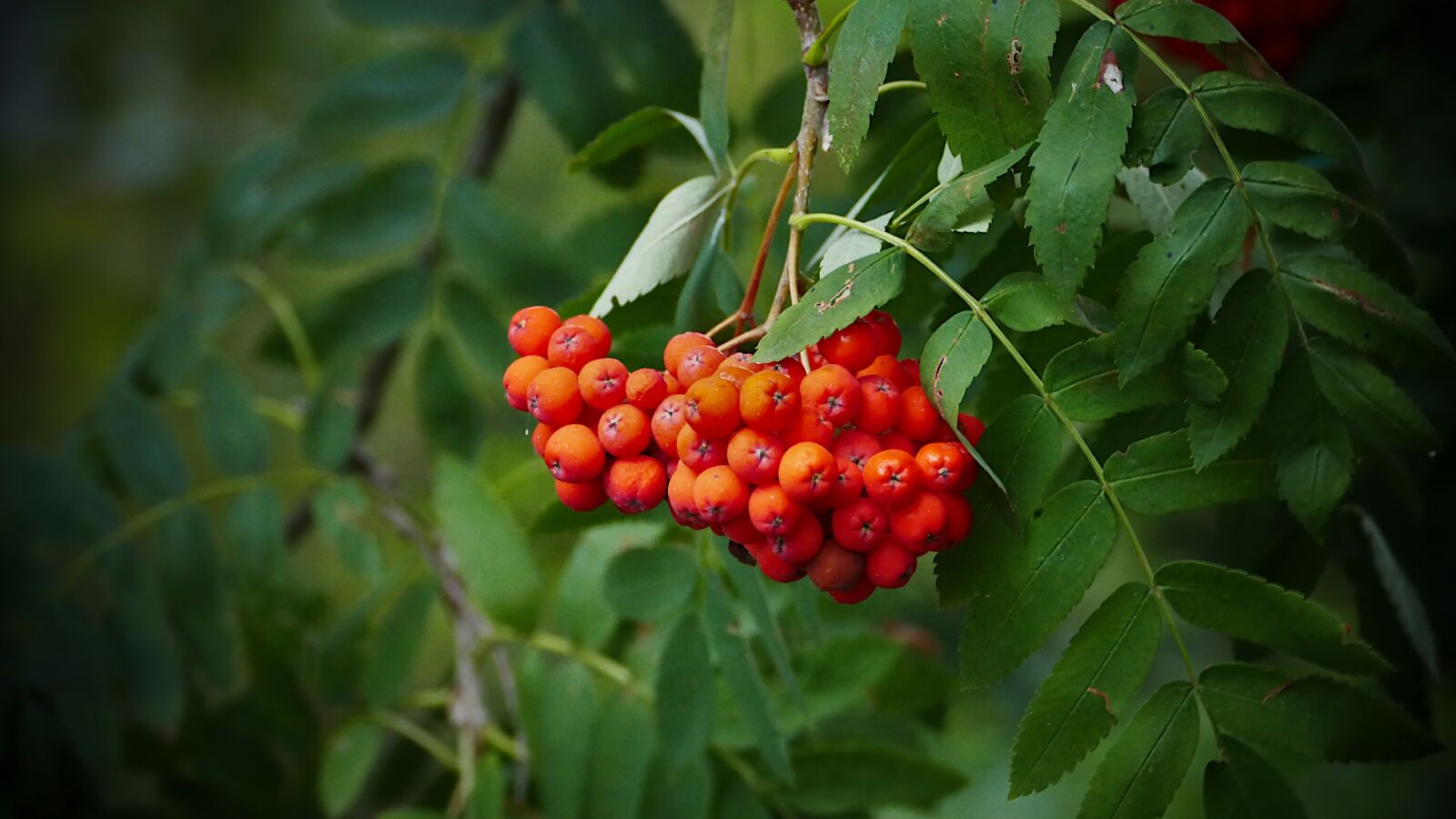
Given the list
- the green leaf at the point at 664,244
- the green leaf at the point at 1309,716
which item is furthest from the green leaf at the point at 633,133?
the green leaf at the point at 1309,716

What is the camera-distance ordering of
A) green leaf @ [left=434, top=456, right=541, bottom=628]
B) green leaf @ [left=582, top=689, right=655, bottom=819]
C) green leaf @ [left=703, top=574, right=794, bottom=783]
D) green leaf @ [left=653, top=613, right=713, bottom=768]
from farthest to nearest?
green leaf @ [left=434, top=456, right=541, bottom=628], green leaf @ [left=582, top=689, right=655, bottom=819], green leaf @ [left=653, top=613, right=713, bottom=768], green leaf @ [left=703, top=574, right=794, bottom=783]

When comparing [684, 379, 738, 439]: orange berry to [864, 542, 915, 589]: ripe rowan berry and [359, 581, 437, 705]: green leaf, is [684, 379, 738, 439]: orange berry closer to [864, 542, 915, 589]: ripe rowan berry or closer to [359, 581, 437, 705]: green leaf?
[864, 542, 915, 589]: ripe rowan berry

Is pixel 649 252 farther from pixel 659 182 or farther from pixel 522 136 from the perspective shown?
pixel 522 136

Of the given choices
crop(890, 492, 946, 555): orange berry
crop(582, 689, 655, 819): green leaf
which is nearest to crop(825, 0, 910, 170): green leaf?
crop(890, 492, 946, 555): orange berry

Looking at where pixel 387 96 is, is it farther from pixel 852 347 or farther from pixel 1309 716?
pixel 1309 716

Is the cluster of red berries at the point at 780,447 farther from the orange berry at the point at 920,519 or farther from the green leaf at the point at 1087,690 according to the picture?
the green leaf at the point at 1087,690

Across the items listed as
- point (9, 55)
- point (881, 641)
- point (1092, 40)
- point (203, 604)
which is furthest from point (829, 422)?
point (9, 55)
